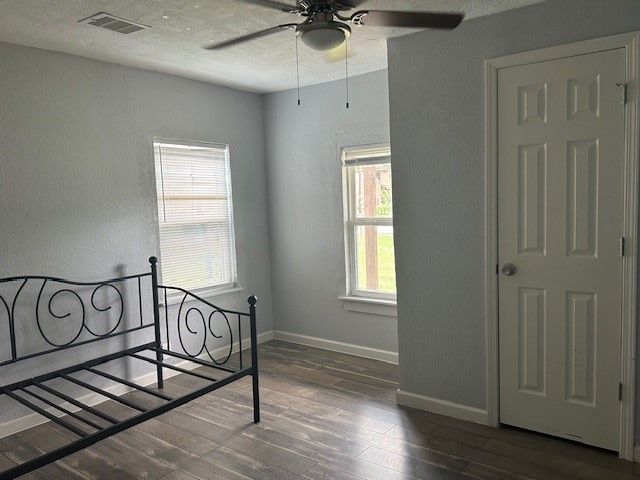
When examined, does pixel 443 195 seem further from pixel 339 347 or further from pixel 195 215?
pixel 195 215

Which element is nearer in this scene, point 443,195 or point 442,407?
point 443,195

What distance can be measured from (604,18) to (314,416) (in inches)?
109

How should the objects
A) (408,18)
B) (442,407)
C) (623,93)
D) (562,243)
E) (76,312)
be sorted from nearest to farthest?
(408,18) → (623,93) → (562,243) → (442,407) → (76,312)

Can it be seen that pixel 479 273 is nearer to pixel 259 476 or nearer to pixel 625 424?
pixel 625 424

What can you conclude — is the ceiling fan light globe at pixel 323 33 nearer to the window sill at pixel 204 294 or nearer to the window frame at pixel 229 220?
the window frame at pixel 229 220

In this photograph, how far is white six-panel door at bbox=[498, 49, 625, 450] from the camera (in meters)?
2.49

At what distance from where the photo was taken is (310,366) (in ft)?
13.5

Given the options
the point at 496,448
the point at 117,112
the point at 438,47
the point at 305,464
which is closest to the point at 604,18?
the point at 438,47

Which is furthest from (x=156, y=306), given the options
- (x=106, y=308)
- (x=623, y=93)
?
(x=623, y=93)

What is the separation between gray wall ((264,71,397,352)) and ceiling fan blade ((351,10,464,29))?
1.76 metres

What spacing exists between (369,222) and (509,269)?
161cm

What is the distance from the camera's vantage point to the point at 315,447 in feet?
9.10

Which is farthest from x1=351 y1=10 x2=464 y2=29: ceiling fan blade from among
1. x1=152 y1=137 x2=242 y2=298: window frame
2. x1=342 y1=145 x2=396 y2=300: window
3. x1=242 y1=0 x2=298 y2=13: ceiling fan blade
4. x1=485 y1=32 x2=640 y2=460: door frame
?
x1=152 y1=137 x2=242 y2=298: window frame

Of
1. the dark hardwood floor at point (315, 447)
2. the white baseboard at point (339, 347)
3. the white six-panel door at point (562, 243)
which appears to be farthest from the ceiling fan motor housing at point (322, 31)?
the white baseboard at point (339, 347)
